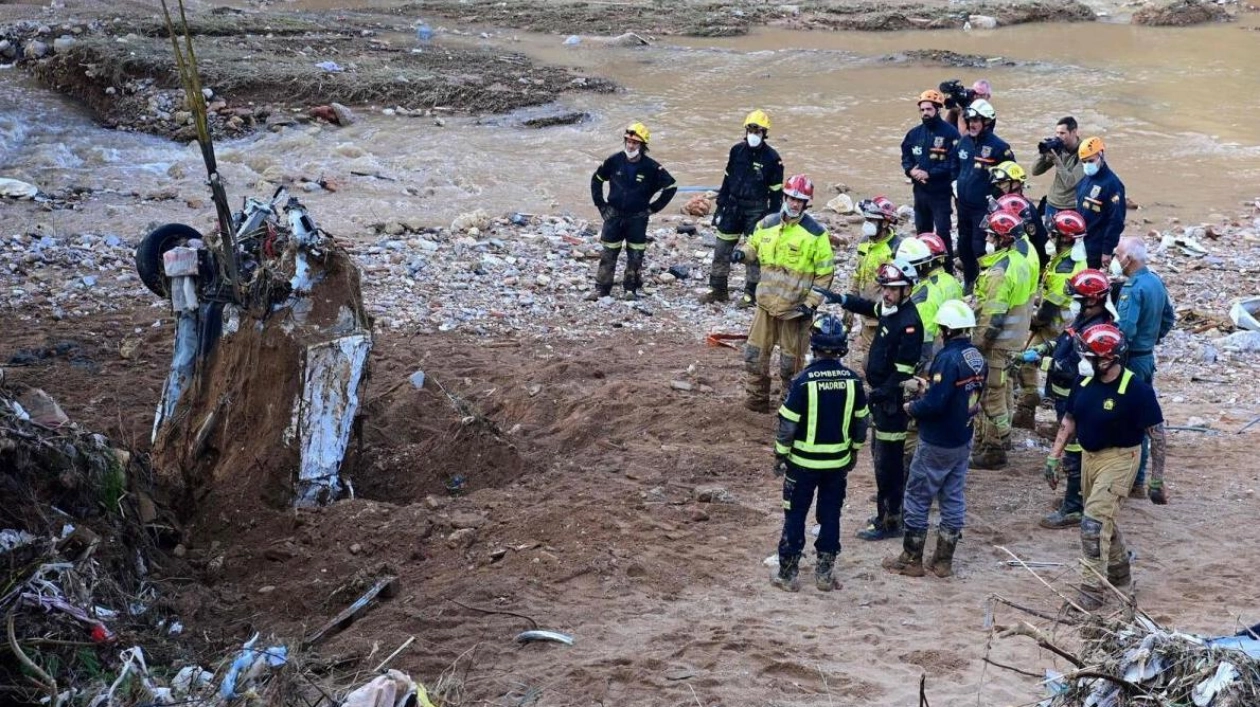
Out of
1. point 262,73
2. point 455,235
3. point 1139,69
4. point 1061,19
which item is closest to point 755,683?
point 455,235

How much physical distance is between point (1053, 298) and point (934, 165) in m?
3.72

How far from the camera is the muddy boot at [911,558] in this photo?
311 inches

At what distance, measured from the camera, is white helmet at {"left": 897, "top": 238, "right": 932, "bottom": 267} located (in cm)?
870

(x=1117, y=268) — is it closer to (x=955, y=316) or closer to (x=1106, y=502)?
(x=955, y=316)

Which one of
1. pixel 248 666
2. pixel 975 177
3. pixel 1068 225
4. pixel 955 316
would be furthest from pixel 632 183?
pixel 248 666

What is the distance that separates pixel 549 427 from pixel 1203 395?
5.83m

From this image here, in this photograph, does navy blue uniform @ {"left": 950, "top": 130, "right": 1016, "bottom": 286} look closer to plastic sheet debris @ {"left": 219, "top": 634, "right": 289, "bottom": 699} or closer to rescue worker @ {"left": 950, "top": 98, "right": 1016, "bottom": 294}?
rescue worker @ {"left": 950, "top": 98, "right": 1016, "bottom": 294}

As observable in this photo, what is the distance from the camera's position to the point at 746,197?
43.4 feet

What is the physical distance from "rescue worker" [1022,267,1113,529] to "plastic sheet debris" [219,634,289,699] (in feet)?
15.5

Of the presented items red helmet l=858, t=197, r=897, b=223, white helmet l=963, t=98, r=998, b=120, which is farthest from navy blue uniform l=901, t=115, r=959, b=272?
red helmet l=858, t=197, r=897, b=223

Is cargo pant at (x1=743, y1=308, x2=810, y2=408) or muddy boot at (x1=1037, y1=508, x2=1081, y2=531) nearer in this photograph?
muddy boot at (x1=1037, y1=508, x2=1081, y2=531)

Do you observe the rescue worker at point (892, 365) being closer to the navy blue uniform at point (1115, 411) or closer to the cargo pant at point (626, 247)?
the navy blue uniform at point (1115, 411)

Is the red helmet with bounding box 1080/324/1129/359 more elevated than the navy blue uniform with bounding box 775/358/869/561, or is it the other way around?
the red helmet with bounding box 1080/324/1129/359

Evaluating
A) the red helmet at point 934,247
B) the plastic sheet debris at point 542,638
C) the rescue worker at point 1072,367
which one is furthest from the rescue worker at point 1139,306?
the plastic sheet debris at point 542,638
